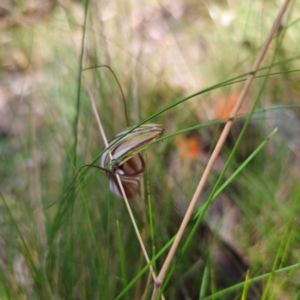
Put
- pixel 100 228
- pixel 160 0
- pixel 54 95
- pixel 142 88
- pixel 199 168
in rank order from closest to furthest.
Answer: pixel 100 228 → pixel 199 168 → pixel 142 88 → pixel 54 95 → pixel 160 0

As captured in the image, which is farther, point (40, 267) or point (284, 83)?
point (284, 83)

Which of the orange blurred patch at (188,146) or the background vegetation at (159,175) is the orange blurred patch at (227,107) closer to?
the background vegetation at (159,175)

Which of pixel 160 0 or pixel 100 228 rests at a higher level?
pixel 160 0

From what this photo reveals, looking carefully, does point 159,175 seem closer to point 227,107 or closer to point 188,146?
point 188,146

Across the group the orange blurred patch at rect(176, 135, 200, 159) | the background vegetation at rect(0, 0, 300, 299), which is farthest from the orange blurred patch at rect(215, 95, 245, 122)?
the orange blurred patch at rect(176, 135, 200, 159)

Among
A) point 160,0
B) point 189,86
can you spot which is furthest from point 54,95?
point 160,0

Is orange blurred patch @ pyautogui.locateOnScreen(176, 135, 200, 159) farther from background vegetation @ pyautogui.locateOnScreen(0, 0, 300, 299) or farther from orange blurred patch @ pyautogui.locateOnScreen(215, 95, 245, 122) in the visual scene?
orange blurred patch @ pyautogui.locateOnScreen(215, 95, 245, 122)

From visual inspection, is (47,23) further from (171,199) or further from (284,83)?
(171,199)

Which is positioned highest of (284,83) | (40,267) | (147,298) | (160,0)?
(160,0)

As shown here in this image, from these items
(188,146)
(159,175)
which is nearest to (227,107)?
(188,146)
